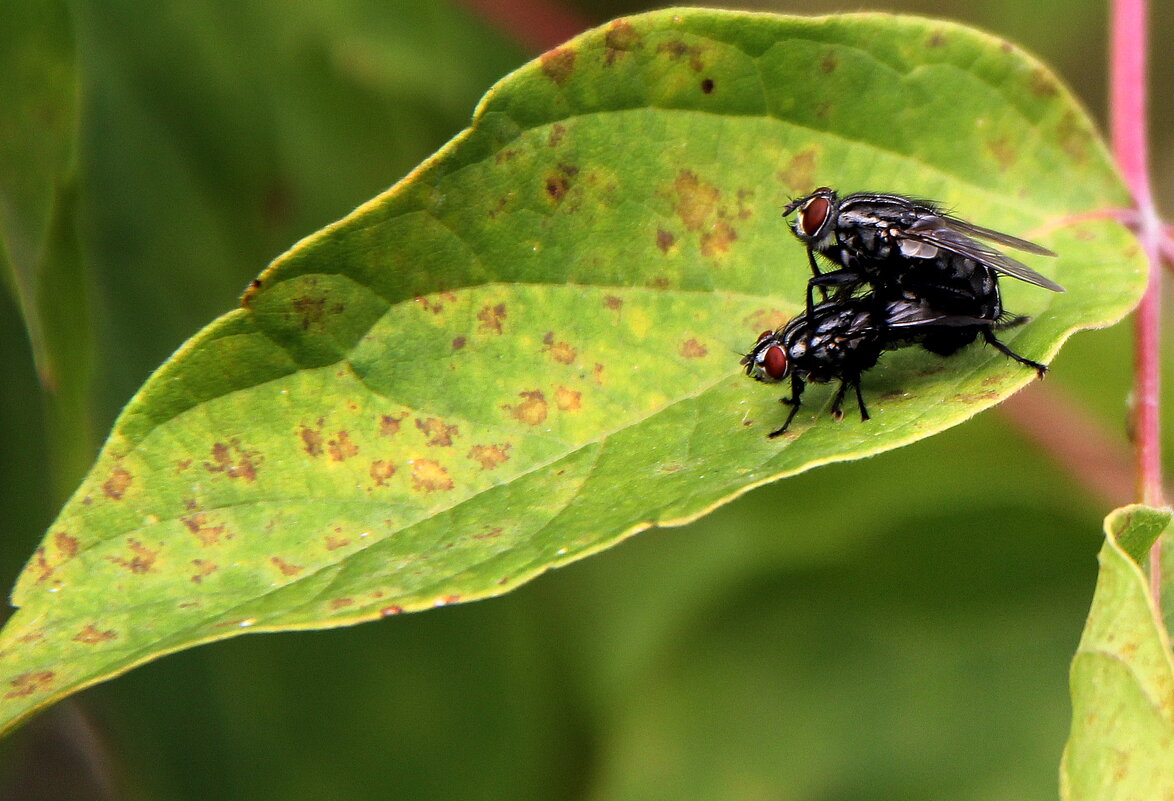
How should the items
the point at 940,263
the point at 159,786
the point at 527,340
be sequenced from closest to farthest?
the point at 527,340 < the point at 940,263 < the point at 159,786

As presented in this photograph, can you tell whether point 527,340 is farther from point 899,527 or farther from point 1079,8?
point 1079,8

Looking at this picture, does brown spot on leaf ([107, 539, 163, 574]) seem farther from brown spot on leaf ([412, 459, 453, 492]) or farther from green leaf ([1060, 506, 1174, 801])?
green leaf ([1060, 506, 1174, 801])

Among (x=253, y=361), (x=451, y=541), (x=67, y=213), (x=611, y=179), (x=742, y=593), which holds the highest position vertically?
(x=67, y=213)

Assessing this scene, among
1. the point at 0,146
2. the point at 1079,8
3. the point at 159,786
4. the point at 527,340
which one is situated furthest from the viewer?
the point at 1079,8

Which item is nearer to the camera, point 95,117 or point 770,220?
point 770,220

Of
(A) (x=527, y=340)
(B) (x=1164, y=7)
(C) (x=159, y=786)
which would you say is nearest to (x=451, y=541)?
(A) (x=527, y=340)

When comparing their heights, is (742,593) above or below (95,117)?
below

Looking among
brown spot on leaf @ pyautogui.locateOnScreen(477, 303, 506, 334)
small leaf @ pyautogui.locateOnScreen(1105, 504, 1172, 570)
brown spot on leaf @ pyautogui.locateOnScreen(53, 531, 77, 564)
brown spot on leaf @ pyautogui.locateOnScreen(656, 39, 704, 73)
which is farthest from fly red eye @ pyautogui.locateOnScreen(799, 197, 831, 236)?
brown spot on leaf @ pyautogui.locateOnScreen(53, 531, 77, 564)

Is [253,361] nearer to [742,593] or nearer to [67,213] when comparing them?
[67,213]
